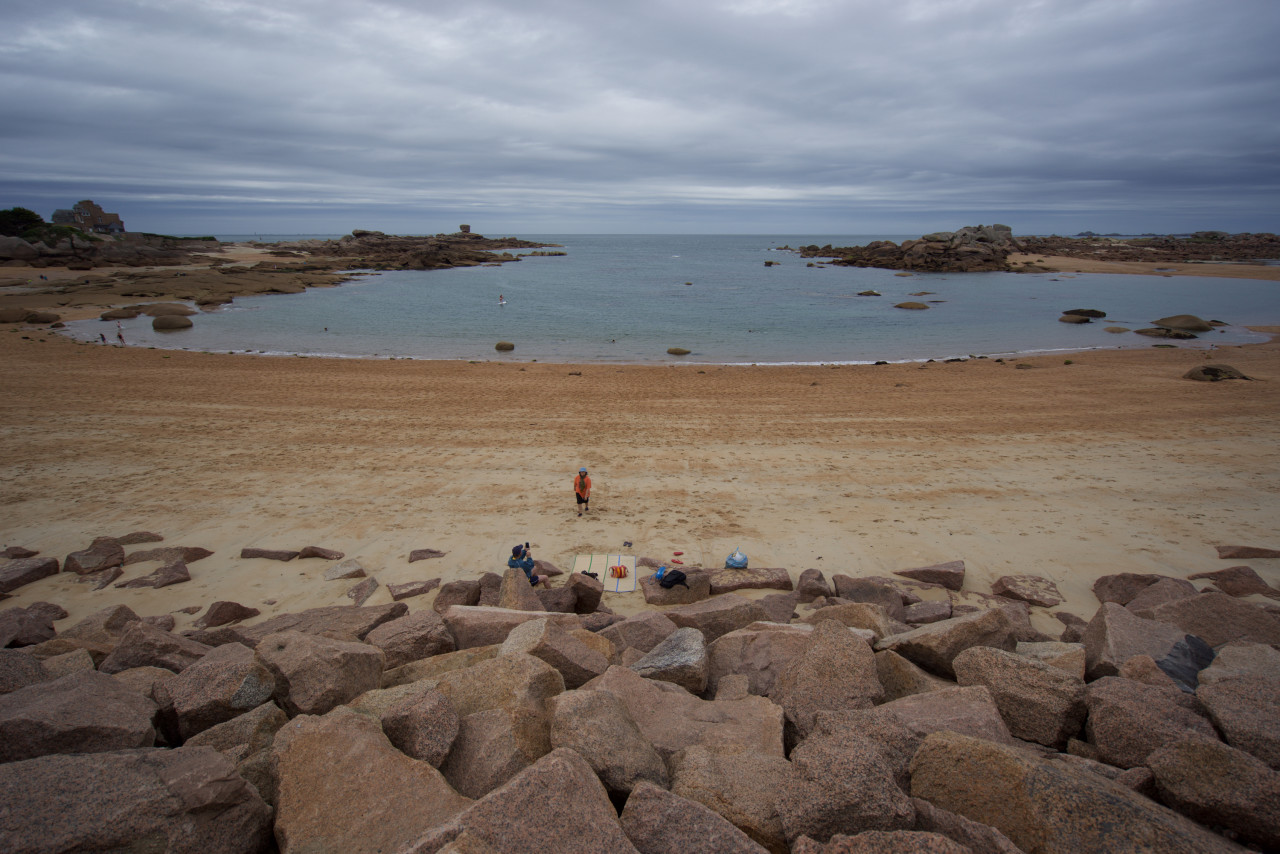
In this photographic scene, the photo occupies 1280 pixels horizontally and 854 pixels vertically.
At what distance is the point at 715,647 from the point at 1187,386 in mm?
23851

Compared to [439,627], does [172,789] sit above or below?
above

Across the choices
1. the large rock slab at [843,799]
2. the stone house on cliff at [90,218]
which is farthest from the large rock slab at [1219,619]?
the stone house on cliff at [90,218]

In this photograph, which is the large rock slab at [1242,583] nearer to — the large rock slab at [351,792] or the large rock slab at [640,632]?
the large rock slab at [640,632]

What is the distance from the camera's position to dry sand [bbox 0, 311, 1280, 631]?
30.3 ft

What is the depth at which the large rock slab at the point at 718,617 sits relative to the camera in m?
6.42

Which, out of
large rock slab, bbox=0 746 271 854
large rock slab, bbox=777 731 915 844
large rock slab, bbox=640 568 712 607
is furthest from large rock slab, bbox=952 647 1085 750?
large rock slab, bbox=0 746 271 854

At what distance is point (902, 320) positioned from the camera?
4269 centimetres

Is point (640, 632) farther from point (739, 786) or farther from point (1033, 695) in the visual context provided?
point (1033, 695)

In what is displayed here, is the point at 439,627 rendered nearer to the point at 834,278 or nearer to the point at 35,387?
the point at 35,387

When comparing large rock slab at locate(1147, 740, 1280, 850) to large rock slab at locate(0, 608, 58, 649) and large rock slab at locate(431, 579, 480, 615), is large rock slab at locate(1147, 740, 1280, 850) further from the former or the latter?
large rock slab at locate(0, 608, 58, 649)

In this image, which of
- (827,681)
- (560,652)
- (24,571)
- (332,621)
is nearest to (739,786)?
(827,681)

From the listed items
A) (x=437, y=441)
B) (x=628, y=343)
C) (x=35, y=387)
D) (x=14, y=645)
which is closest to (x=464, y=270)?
(x=628, y=343)

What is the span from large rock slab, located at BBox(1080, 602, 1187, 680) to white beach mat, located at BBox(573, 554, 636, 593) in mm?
5044

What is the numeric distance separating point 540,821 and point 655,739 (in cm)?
140
